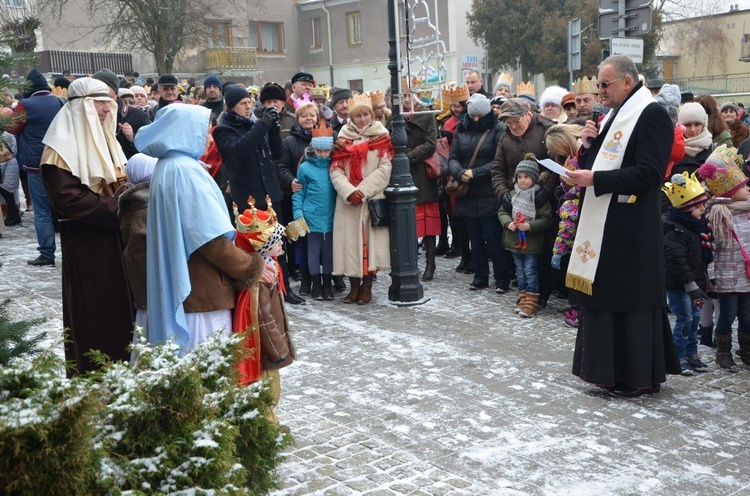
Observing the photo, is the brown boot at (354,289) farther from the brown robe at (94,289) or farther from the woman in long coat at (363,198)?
the brown robe at (94,289)

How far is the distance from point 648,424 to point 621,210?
147 centimetres

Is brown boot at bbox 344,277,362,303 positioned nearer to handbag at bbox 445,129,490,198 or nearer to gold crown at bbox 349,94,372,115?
handbag at bbox 445,129,490,198

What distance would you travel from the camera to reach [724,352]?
6703mm

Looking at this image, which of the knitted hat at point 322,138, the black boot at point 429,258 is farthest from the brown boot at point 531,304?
the knitted hat at point 322,138

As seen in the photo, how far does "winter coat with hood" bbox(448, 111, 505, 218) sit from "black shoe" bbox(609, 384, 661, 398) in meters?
3.66

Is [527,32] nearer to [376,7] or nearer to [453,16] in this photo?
[453,16]

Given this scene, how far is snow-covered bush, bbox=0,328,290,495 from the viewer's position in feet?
7.67

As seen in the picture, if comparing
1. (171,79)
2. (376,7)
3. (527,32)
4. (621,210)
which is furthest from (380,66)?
(621,210)

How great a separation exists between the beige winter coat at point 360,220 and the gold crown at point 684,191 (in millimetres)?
3419

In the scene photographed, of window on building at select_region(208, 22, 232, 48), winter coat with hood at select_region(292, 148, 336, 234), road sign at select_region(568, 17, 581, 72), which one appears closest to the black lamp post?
winter coat with hood at select_region(292, 148, 336, 234)

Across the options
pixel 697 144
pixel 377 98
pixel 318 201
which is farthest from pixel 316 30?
pixel 697 144

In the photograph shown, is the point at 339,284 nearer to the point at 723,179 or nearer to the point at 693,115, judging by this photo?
the point at 693,115

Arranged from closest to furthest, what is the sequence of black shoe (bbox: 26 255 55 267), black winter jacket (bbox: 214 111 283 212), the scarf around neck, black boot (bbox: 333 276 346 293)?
1. the scarf around neck
2. black winter jacket (bbox: 214 111 283 212)
3. black boot (bbox: 333 276 346 293)
4. black shoe (bbox: 26 255 55 267)

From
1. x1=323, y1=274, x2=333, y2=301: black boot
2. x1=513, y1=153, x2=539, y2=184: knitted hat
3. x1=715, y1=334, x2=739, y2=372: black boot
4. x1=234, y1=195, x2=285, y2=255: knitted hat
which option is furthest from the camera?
x1=323, y1=274, x2=333, y2=301: black boot
